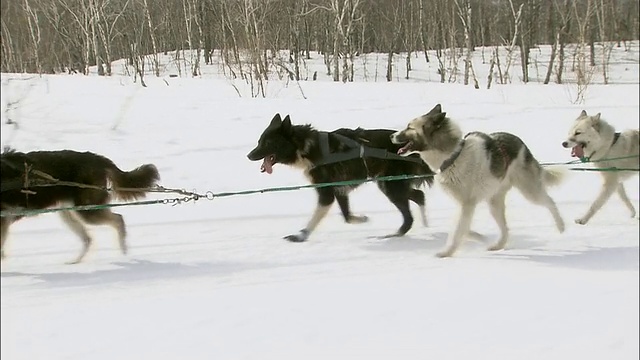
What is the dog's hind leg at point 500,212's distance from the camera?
1759 millimetres

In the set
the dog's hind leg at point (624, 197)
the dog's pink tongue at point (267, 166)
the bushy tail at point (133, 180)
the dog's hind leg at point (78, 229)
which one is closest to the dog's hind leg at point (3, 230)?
the dog's hind leg at point (78, 229)

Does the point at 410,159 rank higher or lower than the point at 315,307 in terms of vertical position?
higher

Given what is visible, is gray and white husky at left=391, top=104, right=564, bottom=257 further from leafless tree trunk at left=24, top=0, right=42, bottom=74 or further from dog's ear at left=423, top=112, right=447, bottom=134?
leafless tree trunk at left=24, top=0, right=42, bottom=74

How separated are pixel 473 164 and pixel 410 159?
259 mm

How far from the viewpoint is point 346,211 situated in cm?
188

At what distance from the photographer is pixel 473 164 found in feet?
5.43

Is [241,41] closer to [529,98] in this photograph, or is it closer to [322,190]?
[322,190]

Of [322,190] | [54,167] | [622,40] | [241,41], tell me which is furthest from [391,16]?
[54,167]

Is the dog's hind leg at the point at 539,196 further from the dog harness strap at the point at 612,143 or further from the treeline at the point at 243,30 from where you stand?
the treeline at the point at 243,30

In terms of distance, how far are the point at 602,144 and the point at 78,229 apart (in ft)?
5.39

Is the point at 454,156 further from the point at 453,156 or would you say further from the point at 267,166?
the point at 267,166

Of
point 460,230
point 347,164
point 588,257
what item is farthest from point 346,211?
point 588,257

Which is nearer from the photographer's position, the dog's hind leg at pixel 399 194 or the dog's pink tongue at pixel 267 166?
the dog's pink tongue at pixel 267 166

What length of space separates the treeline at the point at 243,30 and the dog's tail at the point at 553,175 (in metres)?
0.47
